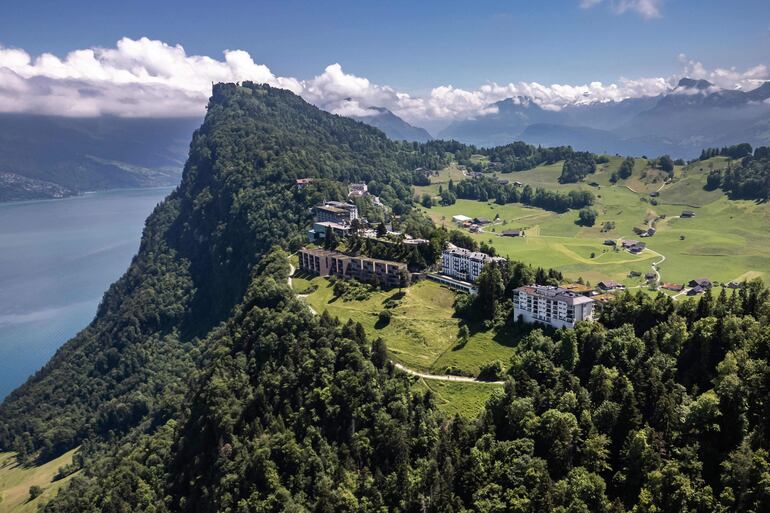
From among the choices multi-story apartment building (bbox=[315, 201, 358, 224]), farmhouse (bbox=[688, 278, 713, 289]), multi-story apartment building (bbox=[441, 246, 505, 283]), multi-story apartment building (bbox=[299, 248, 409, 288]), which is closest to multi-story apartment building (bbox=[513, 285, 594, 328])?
multi-story apartment building (bbox=[441, 246, 505, 283])

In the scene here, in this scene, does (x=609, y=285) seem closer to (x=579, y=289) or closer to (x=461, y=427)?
(x=579, y=289)

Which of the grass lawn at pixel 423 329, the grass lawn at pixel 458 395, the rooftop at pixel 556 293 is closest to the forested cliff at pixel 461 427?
the grass lawn at pixel 458 395

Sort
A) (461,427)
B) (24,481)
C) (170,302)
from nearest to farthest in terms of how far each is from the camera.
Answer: (461,427)
(24,481)
(170,302)

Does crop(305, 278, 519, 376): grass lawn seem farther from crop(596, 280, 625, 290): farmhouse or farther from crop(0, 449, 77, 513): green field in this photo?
crop(0, 449, 77, 513): green field

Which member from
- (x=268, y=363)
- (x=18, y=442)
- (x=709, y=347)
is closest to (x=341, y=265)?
(x=268, y=363)

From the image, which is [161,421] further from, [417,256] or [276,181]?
[276,181]

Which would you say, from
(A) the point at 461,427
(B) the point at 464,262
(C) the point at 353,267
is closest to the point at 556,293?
(B) the point at 464,262
